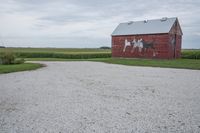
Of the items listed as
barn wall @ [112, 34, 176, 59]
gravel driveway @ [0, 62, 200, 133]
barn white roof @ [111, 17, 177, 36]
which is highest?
barn white roof @ [111, 17, 177, 36]

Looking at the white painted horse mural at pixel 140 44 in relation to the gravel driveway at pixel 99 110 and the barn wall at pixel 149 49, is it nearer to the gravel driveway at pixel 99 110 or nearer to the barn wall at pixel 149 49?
the barn wall at pixel 149 49

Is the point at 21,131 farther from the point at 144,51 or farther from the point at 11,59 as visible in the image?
the point at 144,51

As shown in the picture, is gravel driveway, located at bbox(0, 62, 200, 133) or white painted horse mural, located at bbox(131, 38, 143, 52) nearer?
gravel driveway, located at bbox(0, 62, 200, 133)

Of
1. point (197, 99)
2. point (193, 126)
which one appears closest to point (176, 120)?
point (193, 126)

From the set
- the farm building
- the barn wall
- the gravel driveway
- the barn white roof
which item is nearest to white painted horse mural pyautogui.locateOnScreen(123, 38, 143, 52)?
the farm building

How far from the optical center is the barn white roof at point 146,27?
86.1 feet

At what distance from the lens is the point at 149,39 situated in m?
26.7

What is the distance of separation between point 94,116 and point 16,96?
321cm

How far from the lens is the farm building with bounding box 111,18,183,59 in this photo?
25.6 meters

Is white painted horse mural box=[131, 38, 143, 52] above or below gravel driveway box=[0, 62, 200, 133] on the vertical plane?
above

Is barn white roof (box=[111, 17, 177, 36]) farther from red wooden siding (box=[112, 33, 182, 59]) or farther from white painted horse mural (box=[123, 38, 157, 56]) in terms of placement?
white painted horse mural (box=[123, 38, 157, 56])

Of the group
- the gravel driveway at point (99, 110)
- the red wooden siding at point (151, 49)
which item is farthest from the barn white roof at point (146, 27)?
the gravel driveway at point (99, 110)

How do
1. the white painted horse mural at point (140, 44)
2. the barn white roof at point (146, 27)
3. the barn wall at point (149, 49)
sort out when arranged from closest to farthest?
the barn wall at point (149, 49)
the barn white roof at point (146, 27)
the white painted horse mural at point (140, 44)

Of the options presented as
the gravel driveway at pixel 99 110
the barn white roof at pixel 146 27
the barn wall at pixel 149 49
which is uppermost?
the barn white roof at pixel 146 27
